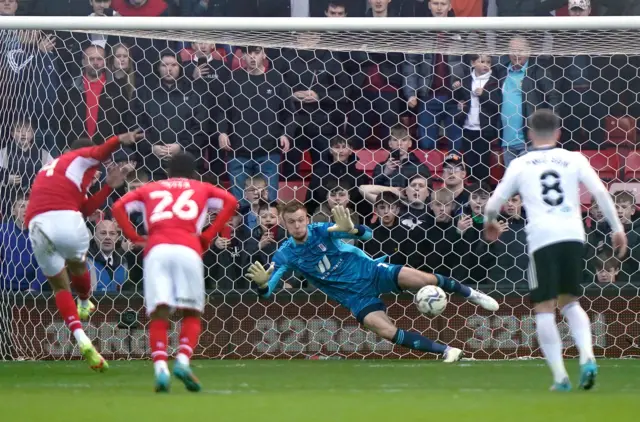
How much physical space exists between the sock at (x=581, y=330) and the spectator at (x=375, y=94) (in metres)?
4.40

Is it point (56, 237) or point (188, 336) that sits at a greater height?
point (56, 237)

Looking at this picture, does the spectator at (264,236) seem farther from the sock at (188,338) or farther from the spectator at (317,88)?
the sock at (188,338)

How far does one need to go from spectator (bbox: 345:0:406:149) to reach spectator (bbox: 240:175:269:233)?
101 cm

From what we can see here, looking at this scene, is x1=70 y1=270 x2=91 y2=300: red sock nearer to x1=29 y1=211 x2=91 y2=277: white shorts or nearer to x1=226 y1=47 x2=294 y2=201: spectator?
x1=29 y1=211 x2=91 y2=277: white shorts

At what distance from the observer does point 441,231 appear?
11273 millimetres

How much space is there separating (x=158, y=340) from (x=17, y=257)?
444 centimetres

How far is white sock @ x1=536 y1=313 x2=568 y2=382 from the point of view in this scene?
730cm

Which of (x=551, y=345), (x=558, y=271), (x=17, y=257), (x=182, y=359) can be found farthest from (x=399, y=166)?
(x=182, y=359)

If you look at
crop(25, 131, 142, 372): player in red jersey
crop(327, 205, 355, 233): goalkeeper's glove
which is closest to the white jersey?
crop(327, 205, 355, 233): goalkeeper's glove

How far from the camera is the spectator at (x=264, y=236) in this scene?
11.3 meters

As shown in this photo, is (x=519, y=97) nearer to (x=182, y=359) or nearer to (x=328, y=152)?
(x=328, y=152)

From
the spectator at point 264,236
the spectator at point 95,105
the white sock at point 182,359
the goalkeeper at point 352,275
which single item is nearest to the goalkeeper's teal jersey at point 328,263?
the goalkeeper at point 352,275

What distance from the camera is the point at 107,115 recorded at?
11570 mm

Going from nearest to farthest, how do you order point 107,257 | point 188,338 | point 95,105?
point 188,338 → point 107,257 → point 95,105
